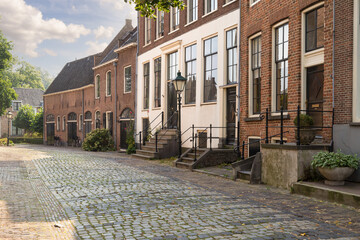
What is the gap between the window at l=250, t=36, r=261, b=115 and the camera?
13344 mm

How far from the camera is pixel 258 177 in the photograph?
1046cm

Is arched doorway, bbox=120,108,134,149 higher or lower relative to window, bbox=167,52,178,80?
lower

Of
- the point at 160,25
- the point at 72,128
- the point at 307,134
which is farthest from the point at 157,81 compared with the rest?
the point at 72,128

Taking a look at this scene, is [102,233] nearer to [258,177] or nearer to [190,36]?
[258,177]

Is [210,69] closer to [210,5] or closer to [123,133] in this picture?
[210,5]

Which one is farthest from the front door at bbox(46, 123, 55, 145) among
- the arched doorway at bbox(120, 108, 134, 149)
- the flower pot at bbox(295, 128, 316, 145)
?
the flower pot at bbox(295, 128, 316, 145)

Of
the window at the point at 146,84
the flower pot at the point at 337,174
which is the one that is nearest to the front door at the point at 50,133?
the window at the point at 146,84

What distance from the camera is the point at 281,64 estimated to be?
39.7ft

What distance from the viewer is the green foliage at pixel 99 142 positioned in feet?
87.0

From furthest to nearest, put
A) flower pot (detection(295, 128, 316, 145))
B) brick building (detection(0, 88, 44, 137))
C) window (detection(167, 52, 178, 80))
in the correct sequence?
1. brick building (detection(0, 88, 44, 137))
2. window (detection(167, 52, 178, 80))
3. flower pot (detection(295, 128, 316, 145))

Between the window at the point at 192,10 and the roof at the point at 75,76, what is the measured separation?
1642 cm

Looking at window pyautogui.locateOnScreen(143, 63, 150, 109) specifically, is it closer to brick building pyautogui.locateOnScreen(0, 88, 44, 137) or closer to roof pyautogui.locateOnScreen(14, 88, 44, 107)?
brick building pyautogui.locateOnScreen(0, 88, 44, 137)

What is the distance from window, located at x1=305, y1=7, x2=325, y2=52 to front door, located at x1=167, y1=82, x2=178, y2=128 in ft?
31.1

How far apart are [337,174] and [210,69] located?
9425mm
